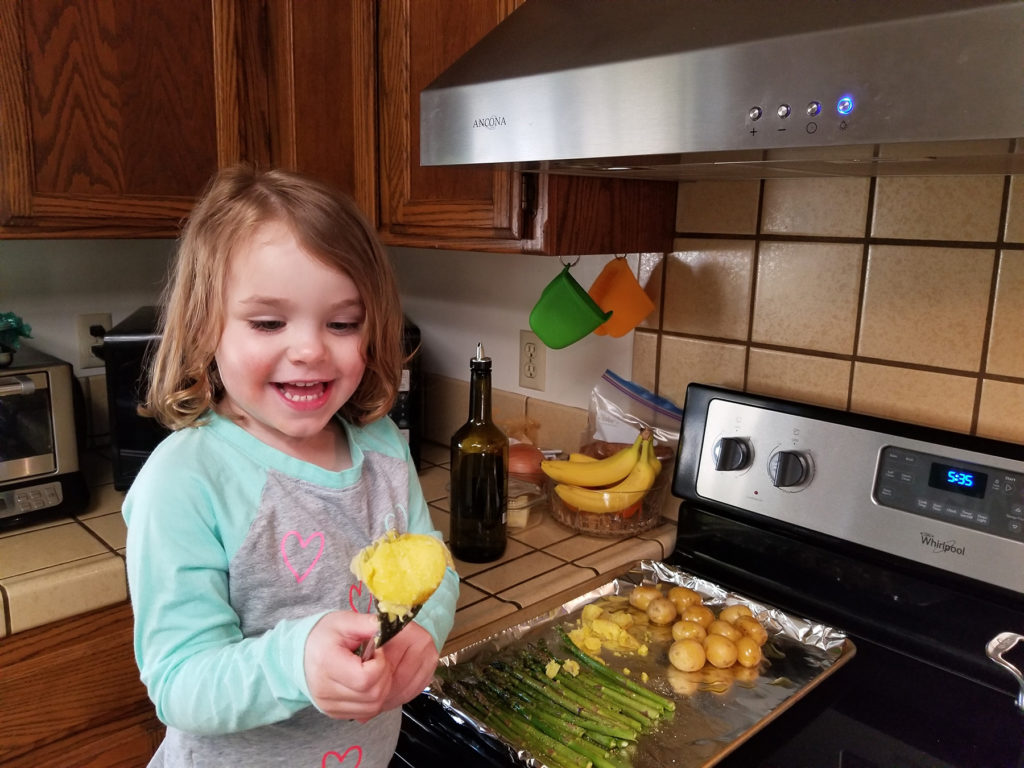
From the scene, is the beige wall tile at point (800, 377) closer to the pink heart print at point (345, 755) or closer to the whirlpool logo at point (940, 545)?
the whirlpool logo at point (940, 545)

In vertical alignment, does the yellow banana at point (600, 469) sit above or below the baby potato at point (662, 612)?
above

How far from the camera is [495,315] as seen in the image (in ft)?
5.10

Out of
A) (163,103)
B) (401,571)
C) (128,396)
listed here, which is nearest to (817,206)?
(401,571)

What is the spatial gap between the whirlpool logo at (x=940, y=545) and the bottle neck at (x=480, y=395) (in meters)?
0.56

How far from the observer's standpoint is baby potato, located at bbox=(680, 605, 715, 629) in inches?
37.8

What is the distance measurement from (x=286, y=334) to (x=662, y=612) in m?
0.59

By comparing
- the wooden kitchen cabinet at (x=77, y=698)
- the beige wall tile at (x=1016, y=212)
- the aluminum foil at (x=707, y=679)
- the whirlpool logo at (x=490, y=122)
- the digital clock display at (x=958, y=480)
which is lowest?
the wooden kitchen cabinet at (x=77, y=698)

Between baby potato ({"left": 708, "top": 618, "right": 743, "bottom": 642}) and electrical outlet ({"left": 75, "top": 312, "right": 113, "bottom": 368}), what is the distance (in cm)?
129

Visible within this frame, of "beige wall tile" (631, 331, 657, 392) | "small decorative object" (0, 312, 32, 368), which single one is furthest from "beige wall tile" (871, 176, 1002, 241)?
"small decorative object" (0, 312, 32, 368)

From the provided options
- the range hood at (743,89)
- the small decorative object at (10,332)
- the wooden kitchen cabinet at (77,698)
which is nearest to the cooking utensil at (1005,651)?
the range hood at (743,89)

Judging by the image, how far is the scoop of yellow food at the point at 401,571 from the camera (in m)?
0.54

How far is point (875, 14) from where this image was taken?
1.79ft

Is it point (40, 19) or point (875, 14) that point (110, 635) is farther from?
point (875, 14)

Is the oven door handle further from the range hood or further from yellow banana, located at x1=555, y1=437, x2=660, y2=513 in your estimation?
yellow banana, located at x1=555, y1=437, x2=660, y2=513
